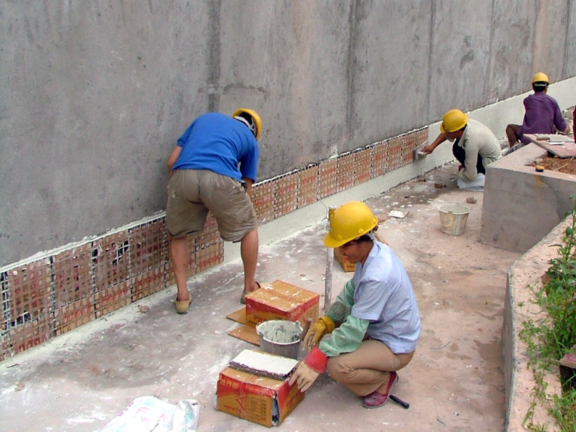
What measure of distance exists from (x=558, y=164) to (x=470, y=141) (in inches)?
49.0

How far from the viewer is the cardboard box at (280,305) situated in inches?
176

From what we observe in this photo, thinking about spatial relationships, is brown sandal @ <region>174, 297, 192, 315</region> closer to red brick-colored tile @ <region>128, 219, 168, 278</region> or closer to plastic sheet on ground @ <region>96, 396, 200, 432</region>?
red brick-colored tile @ <region>128, 219, 168, 278</region>

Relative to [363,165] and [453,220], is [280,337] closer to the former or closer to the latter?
[453,220]

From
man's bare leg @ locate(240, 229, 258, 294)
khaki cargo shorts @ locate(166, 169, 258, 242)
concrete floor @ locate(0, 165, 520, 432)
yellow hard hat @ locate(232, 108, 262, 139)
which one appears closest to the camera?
concrete floor @ locate(0, 165, 520, 432)

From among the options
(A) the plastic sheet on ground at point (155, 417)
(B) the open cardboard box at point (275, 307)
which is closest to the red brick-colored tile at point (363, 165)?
(B) the open cardboard box at point (275, 307)

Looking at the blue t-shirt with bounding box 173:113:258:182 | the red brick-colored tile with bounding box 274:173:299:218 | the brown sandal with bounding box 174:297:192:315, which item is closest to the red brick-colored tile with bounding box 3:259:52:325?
the brown sandal with bounding box 174:297:192:315

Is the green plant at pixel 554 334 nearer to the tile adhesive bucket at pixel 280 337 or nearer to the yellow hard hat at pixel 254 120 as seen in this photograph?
the tile adhesive bucket at pixel 280 337

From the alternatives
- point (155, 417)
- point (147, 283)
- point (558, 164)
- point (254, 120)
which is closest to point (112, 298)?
point (147, 283)

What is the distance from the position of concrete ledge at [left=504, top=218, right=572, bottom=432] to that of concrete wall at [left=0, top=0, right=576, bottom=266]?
2.40 meters

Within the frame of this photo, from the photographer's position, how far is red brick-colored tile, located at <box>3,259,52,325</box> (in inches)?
163

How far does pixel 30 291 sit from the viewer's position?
4.24 meters

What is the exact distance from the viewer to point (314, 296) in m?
4.69

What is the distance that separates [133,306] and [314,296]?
1.34 metres

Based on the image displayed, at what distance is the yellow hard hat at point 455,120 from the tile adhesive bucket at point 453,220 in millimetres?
1294
